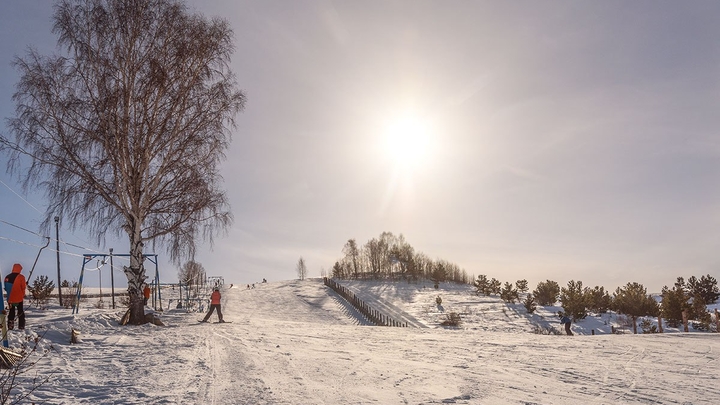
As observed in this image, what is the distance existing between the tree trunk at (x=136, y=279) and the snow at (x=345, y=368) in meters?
0.61

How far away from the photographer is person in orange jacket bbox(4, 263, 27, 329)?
35.3ft

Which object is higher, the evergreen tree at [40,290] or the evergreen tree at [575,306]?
the evergreen tree at [40,290]

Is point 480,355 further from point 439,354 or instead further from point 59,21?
point 59,21

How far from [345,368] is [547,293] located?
38.5 meters

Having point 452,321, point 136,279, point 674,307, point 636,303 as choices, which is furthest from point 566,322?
point 136,279

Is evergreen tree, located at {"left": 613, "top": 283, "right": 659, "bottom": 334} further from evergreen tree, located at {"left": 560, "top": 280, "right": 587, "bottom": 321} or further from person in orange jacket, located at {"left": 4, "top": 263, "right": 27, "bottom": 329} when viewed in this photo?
person in orange jacket, located at {"left": 4, "top": 263, "right": 27, "bottom": 329}

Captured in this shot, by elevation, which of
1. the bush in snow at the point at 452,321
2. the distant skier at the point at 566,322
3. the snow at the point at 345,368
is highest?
the snow at the point at 345,368

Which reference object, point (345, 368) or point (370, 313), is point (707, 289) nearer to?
point (370, 313)

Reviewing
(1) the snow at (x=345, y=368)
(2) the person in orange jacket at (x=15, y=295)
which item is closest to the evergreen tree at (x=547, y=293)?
(1) the snow at (x=345, y=368)

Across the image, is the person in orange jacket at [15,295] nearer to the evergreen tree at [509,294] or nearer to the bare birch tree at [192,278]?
the bare birch tree at [192,278]

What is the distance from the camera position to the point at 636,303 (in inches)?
1287

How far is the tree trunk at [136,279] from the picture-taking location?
14359 millimetres

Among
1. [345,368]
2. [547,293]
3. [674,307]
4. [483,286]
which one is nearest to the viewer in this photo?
[345,368]

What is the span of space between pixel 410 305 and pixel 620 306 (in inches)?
684
